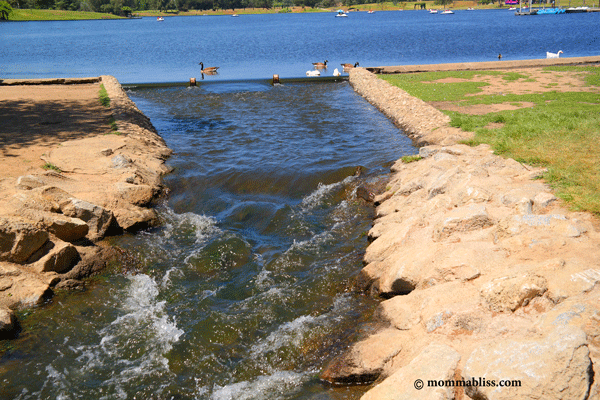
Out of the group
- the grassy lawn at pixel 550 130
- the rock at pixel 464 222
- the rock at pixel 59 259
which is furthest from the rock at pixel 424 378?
the rock at pixel 59 259

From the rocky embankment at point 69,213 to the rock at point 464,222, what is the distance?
255 inches

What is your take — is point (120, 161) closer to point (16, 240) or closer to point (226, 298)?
point (16, 240)

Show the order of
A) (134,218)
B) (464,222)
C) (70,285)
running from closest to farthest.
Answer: (464,222) < (70,285) < (134,218)

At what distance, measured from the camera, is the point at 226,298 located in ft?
25.9

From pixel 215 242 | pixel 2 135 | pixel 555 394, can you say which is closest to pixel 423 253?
pixel 555 394

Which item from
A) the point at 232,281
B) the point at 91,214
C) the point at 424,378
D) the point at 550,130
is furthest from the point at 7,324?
the point at 550,130

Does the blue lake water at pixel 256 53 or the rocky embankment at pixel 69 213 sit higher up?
the blue lake water at pixel 256 53

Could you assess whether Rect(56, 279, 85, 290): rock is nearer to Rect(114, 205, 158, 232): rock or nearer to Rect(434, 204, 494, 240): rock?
Rect(114, 205, 158, 232): rock

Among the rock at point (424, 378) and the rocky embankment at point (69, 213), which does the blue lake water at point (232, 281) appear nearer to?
the rocky embankment at point (69, 213)

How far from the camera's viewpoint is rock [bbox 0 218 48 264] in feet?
25.6

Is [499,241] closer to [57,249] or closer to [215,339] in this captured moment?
[215,339]

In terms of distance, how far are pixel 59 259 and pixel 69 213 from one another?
139 centimetres

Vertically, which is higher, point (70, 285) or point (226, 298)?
point (70, 285)

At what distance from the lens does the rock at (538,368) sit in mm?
4219
